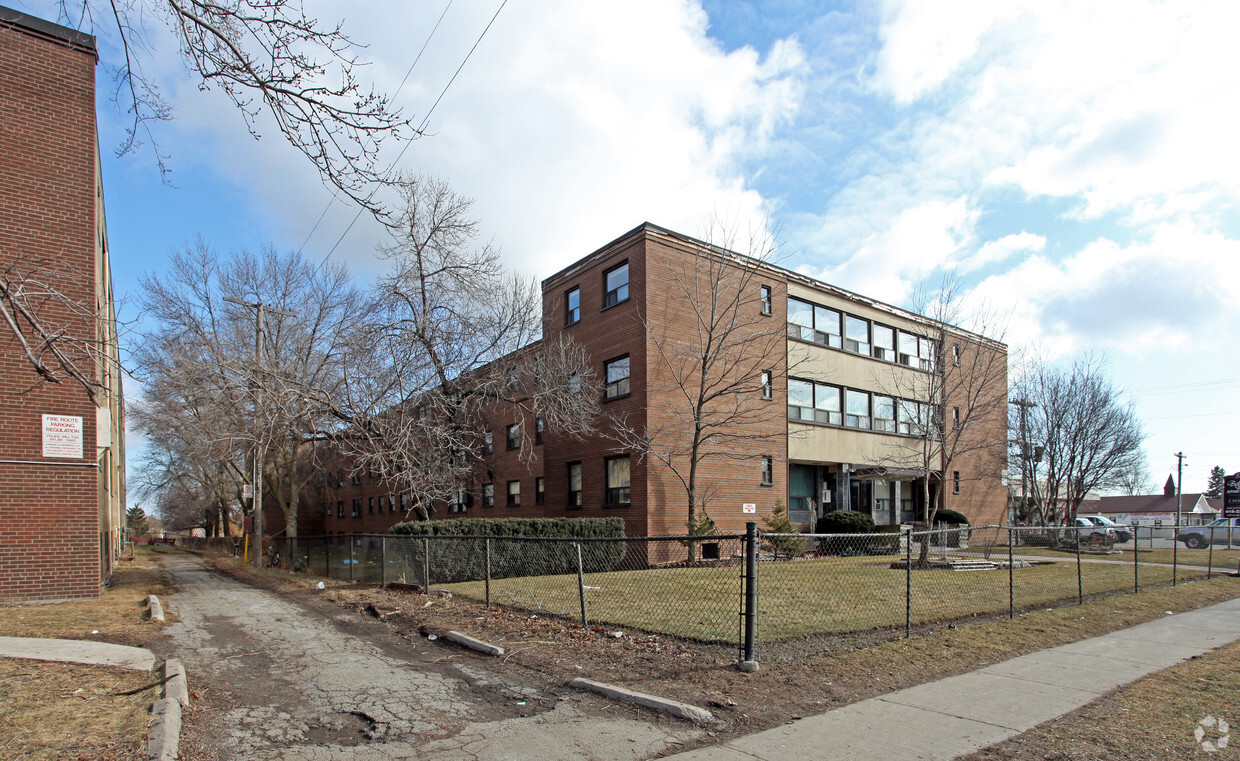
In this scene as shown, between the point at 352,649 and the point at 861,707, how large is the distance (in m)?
6.06

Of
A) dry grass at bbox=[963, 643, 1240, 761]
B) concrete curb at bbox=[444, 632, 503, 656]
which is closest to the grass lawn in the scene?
concrete curb at bbox=[444, 632, 503, 656]

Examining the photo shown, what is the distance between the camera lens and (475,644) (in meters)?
8.48

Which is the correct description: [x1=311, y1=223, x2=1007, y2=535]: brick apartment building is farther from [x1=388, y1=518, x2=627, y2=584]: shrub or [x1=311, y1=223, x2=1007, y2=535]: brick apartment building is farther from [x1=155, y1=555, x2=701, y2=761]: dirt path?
[x1=155, y1=555, x2=701, y2=761]: dirt path

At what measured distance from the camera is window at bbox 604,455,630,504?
2256 centimetres

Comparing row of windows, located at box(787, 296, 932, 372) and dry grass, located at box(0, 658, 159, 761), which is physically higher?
row of windows, located at box(787, 296, 932, 372)

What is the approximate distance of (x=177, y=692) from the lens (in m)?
6.20

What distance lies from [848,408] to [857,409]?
726 mm

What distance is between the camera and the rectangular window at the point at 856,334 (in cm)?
2894

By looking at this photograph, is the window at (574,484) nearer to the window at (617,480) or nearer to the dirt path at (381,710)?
the window at (617,480)

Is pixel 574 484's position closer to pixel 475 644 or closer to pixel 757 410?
pixel 757 410

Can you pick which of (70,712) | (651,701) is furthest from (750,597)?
(70,712)

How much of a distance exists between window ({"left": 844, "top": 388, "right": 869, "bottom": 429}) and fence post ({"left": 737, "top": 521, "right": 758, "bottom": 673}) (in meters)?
22.4

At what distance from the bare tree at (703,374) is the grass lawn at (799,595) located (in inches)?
237

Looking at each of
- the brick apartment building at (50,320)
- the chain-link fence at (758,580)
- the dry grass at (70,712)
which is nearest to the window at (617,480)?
the chain-link fence at (758,580)
